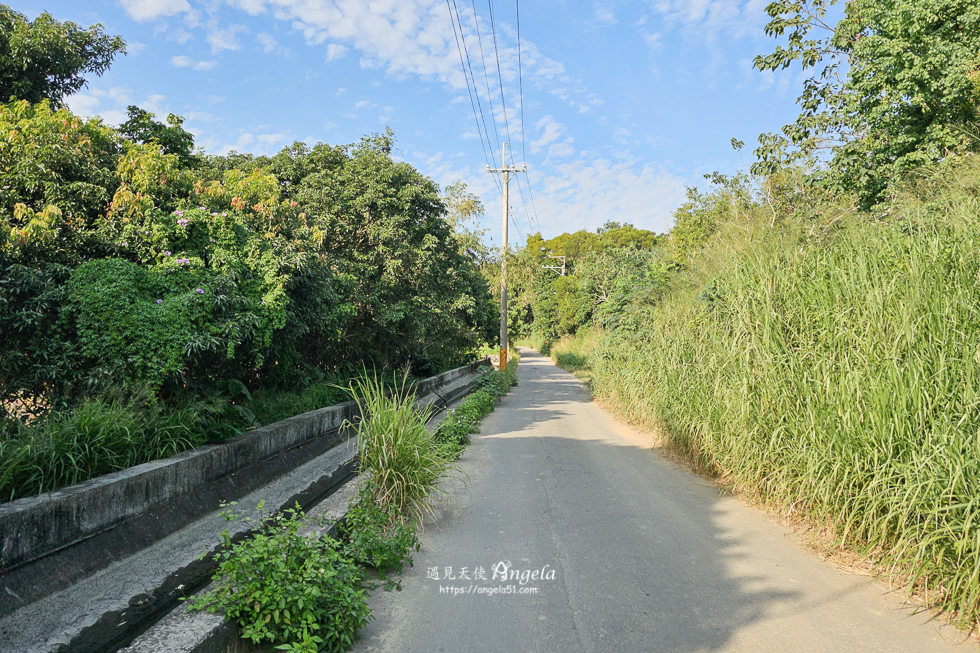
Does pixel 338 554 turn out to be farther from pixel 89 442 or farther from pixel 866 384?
pixel 866 384

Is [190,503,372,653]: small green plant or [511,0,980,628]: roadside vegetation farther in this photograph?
[511,0,980,628]: roadside vegetation

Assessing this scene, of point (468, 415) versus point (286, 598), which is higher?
point (286, 598)

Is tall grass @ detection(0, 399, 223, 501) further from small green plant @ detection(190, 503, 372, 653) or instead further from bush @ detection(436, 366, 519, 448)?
bush @ detection(436, 366, 519, 448)

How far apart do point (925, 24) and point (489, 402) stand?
34.9ft

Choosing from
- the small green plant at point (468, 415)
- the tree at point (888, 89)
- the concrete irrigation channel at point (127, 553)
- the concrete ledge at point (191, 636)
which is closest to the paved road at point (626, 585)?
the concrete ledge at point (191, 636)

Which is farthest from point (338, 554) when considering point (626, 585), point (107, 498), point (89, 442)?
point (89, 442)

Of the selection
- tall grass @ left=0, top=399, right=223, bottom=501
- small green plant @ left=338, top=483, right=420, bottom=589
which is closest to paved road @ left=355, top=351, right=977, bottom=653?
small green plant @ left=338, top=483, right=420, bottom=589

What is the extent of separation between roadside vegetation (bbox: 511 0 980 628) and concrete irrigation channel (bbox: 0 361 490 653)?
4.08m

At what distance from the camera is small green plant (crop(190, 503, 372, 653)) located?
2883mm

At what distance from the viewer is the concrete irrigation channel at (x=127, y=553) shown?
2.80 meters

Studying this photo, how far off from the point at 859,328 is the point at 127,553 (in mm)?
5765

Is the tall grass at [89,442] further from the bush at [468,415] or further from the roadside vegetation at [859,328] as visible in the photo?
the roadside vegetation at [859,328]

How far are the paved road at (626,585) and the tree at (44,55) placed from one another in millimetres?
10292

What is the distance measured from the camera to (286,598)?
294cm
